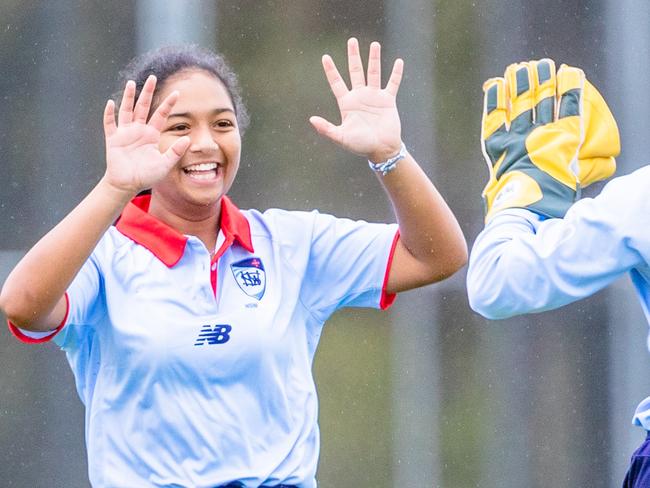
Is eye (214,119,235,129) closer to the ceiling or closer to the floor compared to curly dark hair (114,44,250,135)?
closer to the floor

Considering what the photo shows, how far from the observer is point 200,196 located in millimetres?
2770

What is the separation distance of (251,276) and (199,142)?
304mm

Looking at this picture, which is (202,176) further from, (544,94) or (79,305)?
(544,94)

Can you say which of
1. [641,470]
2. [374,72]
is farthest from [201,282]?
[641,470]

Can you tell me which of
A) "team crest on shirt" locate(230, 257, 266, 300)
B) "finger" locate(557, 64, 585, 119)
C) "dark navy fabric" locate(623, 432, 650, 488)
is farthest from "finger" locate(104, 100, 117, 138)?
"dark navy fabric" locate(623, 432, 650, 488)

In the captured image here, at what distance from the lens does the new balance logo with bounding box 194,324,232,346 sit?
2.62 m

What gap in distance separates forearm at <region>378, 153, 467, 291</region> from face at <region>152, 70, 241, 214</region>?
352mm

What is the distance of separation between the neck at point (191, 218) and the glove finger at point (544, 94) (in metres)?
0.77

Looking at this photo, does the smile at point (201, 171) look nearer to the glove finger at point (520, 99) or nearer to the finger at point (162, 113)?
the finger at point (162, 113)

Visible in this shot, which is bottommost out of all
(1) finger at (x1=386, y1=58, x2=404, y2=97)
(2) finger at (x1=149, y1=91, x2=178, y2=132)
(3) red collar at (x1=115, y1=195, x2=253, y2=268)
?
(3) red collar at (x1=115, y1=195, x2=253, y2=268)

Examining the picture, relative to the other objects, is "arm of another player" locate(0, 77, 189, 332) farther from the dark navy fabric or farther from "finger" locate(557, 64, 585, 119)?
the dark navy fabric

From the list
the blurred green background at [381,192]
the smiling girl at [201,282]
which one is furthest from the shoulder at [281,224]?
the blurred green background at [381,192]

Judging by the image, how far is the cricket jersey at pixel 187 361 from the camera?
8.55 feet

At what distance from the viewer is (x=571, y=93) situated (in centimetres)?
245
